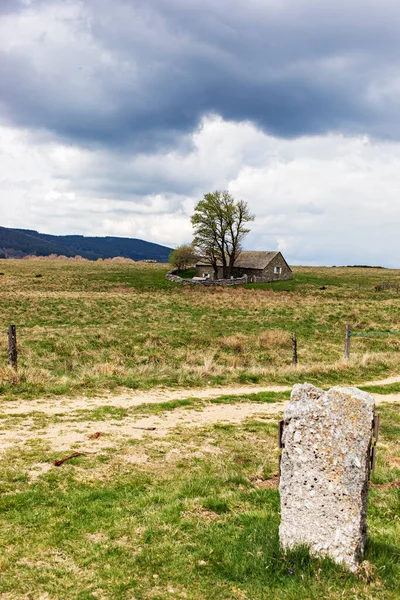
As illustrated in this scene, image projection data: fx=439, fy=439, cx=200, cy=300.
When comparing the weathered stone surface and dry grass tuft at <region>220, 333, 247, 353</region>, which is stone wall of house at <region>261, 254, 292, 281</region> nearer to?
dry grass tuft at <region>220, 333, 247, 353</region>

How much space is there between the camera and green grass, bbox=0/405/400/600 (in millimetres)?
4602

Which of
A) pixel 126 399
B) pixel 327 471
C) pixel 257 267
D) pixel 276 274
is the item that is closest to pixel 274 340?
pixel 126 399

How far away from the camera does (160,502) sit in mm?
6797

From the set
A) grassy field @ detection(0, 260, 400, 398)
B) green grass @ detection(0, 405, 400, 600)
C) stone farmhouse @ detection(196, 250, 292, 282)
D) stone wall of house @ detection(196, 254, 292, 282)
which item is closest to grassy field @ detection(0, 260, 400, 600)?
green grass @ detection(0, 405, 400, 600)

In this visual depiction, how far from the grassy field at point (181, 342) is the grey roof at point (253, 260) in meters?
28.3

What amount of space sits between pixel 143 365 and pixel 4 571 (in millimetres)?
13618

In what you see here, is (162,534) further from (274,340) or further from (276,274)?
(276,274)

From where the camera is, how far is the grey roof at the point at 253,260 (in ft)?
245

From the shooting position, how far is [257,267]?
243ft

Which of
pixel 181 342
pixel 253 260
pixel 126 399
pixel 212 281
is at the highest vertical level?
pixel 253 260

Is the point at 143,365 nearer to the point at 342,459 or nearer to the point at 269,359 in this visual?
the point at 269,359

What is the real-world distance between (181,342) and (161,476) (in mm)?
15611

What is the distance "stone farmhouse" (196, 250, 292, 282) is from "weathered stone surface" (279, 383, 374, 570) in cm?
6937

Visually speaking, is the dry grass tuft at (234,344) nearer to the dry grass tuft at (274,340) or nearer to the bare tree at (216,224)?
the dry grass tuft at (274,340)
